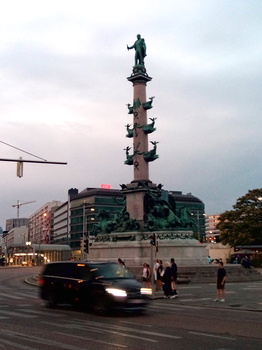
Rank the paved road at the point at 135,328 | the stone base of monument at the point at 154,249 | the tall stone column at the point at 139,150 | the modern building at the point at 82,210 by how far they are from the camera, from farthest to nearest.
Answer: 1. the modern building at the point at 82,210
2. the tall stone column at the point at 139,150
3. the stone base of monument at the point at 154,249
4. the paved road at the point at 135,328

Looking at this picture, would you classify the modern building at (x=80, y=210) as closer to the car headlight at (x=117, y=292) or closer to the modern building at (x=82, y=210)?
the modern building at (x=82, y=210)

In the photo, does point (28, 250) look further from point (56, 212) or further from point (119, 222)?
point (56, 212)

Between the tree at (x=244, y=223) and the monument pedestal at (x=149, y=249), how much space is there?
27.9 metres

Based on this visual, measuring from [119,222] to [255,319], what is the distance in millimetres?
28472

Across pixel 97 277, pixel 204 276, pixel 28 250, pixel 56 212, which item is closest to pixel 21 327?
pixel 97 277

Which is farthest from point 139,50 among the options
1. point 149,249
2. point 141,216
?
point 149,249

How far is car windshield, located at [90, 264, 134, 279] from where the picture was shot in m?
17.2

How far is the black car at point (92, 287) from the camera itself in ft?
53.3

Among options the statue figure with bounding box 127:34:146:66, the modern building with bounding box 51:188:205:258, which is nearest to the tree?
the statue figure with bounding box 127:34:146:66

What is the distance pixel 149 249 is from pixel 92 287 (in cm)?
2327

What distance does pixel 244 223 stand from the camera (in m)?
67.7

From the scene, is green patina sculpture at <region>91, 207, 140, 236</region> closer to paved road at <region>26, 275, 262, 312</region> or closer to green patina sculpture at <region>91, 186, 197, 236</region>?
green patina sculpture at <region>91, 186, 197, 236</region>

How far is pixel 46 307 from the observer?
18375mm

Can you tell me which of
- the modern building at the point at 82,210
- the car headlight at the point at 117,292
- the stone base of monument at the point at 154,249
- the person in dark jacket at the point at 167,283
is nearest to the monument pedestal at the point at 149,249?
the stone base of monument at the point at 154,249
